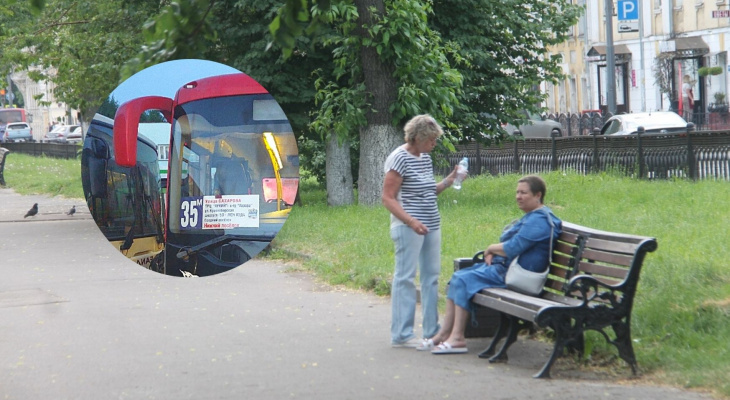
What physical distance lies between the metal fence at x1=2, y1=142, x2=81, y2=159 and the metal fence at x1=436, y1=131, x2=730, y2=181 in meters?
24.7

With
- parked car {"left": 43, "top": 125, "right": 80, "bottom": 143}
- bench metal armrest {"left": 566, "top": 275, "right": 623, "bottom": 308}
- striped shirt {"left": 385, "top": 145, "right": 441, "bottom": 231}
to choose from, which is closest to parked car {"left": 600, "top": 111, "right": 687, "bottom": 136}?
striped shirt {"left": 385, "top": 145, "right": 441, "bottom": 231}

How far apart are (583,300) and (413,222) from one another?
4.47 ft

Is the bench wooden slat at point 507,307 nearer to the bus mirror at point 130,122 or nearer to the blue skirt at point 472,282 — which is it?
the blue skirt at point 472,282

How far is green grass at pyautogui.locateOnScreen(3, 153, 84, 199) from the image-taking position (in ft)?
107

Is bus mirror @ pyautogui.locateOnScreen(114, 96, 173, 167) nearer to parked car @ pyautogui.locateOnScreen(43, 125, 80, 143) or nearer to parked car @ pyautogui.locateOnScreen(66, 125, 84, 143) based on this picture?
parked car @ pyautogui.locateOnScreen(66, 125, 84, 143)

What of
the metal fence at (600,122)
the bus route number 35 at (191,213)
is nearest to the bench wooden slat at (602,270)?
the bus route number 35 at (191,213)

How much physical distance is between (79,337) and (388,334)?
95.7 inches

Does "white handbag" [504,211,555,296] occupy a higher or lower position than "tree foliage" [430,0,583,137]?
lower

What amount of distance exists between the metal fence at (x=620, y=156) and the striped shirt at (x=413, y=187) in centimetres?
1237

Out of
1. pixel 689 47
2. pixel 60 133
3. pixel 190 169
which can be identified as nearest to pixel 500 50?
pixel 190 169

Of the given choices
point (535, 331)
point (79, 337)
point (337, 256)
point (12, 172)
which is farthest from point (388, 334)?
point (12, 172)

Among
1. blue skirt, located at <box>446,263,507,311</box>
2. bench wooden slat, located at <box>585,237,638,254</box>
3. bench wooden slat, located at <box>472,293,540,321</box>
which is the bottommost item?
bench wooden slat, located at <box>472,293,540,321</box>

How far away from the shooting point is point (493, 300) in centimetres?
724

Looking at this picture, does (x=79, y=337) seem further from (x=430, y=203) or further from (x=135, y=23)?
(x=135, y=23)
